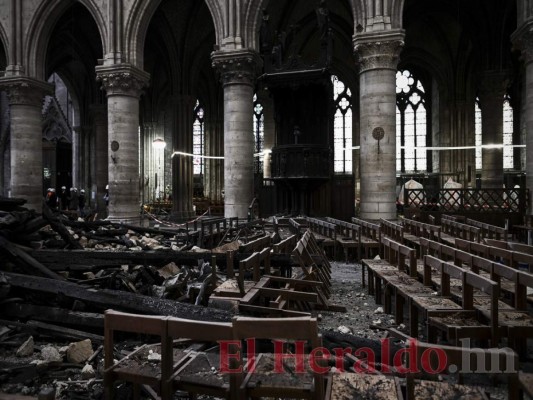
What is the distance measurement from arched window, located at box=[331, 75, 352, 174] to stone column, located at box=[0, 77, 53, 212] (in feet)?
54.1

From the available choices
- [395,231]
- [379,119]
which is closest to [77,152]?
[379,119]

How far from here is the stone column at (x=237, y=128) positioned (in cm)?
1444

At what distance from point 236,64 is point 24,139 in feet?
32.5

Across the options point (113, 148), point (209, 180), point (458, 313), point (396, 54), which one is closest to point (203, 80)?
point (209, 180)

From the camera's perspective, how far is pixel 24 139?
686 inches

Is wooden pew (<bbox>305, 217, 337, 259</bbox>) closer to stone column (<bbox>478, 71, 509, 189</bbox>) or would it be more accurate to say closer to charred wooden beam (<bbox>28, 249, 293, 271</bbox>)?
charred wooden beam (<bbox>28, 249, 293, 271</bbox>)

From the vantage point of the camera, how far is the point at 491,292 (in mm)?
3545

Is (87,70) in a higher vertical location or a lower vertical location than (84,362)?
higher

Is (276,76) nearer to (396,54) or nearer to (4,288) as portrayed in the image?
(396,54)

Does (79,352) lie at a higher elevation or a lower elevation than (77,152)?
lower

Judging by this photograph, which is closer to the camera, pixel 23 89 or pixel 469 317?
pixel 469 317

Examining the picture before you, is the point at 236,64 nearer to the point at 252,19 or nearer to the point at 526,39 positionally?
the point at 252,19

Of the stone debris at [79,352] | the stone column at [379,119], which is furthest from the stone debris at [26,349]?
the stone column at [379,119]

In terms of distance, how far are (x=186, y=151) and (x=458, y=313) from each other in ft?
66.3
